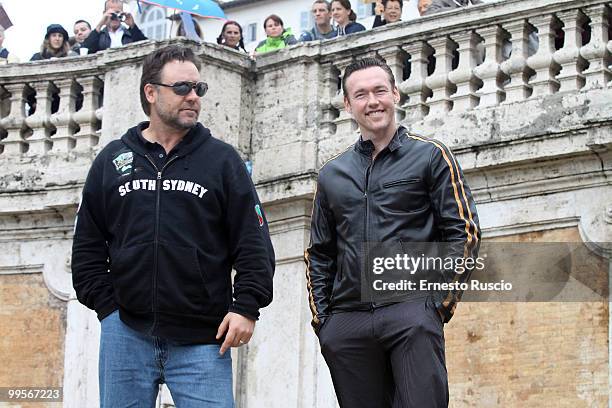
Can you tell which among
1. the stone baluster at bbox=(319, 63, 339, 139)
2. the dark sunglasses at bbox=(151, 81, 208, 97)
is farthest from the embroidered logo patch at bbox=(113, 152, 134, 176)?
the stone baluster at bbox=(319, 63, 339, 139)

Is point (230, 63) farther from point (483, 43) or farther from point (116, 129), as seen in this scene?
point (483, 43)

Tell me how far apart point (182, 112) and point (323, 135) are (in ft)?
15.9

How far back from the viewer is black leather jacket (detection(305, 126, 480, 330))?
6.57m

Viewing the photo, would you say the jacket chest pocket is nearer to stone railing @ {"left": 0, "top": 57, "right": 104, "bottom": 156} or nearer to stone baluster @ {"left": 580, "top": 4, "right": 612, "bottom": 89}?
stone baluster @ {"left": 580, "top": 4, "right": 612, "bottom": 89}

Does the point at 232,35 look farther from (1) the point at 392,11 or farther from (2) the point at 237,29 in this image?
(1) the point at 392,11

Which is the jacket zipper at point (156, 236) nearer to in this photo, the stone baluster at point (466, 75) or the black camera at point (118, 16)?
the stone baluster at point (466, 75)

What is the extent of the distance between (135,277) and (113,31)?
8.54 metres

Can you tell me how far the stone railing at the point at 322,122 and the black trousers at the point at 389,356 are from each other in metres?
3.68

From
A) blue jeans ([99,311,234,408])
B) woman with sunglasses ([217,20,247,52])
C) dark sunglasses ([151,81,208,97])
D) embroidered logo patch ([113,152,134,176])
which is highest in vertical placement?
woman with sunglasses ([217,20,247,52])

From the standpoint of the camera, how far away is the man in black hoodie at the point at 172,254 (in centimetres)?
654

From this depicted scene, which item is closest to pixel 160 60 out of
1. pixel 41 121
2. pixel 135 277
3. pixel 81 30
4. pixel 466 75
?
pixel 135 277

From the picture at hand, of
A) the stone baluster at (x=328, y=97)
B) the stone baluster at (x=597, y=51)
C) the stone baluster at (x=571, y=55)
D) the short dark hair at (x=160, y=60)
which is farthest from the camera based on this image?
the stone baluster at (x=328, y=97)

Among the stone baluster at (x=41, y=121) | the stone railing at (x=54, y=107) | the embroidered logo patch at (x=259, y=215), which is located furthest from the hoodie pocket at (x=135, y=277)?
the stone baluster at (x=41, y=121)

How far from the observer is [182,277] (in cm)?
656
